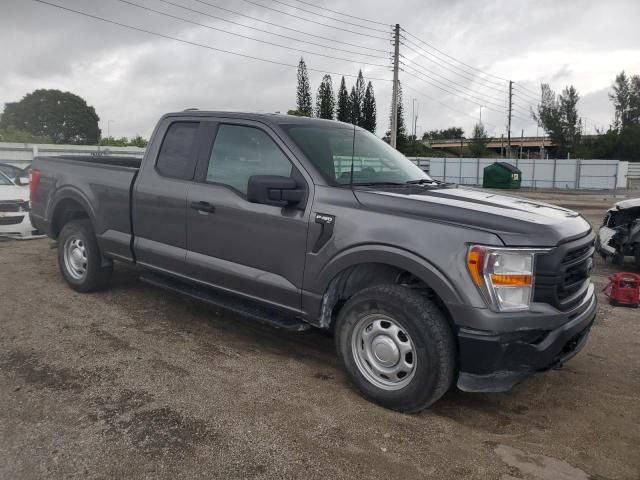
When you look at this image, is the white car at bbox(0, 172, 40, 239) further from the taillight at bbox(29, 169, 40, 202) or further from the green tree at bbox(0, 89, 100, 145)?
the green tree at bbox(0, 89, 100, 145)

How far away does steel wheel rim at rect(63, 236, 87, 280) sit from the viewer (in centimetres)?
581

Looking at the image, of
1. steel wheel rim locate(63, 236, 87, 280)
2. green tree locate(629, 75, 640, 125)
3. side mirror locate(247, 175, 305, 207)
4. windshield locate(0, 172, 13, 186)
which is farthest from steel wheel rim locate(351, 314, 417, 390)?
green tree locate(629, 75, 640, 125)

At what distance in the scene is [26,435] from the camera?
10.2ft

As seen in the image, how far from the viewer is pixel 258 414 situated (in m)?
3.39

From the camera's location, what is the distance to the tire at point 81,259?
5.65 meters

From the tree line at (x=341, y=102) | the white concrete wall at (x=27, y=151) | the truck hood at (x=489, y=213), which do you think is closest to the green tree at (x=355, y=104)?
the tree line at (x=341, y=102)

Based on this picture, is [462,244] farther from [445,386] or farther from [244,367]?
[244,367]

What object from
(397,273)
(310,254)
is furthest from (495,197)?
(310,254)

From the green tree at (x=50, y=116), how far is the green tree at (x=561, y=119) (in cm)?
6047

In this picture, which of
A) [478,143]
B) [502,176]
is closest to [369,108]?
[478,143]

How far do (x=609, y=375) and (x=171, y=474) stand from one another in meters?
3.28

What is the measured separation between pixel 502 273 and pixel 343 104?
202 feet

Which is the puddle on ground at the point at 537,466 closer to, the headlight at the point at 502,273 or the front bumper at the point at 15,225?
the headlight at the point at 502,273

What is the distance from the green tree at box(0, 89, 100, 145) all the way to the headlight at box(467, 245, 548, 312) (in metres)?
69.5
